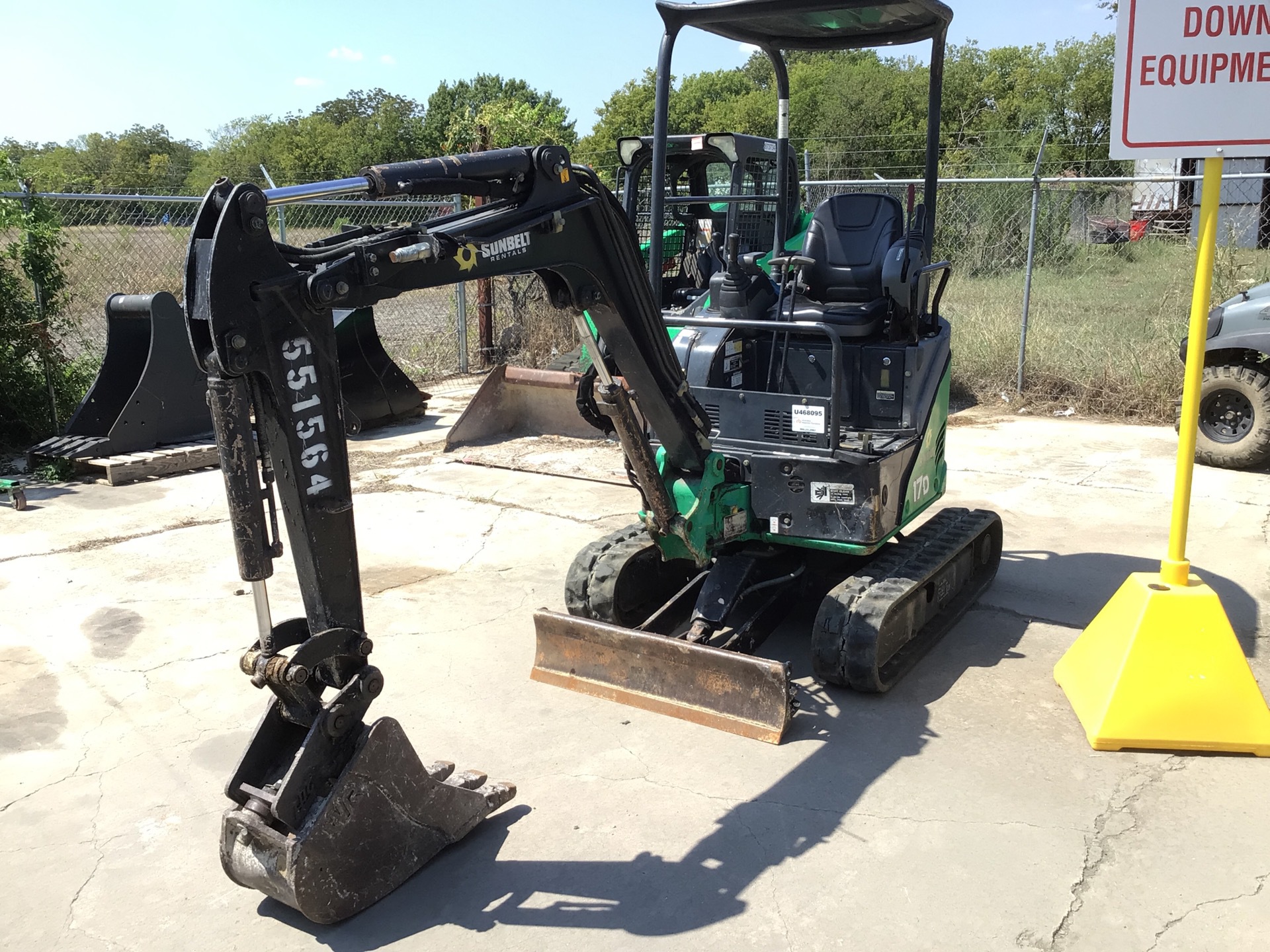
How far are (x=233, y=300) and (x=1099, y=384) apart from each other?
10327 mm

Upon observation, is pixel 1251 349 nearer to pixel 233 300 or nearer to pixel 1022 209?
pixel 233 300

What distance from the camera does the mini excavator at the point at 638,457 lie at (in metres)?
3.24

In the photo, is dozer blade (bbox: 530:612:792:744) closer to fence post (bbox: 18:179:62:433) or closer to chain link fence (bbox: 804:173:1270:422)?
chain link fence (bbox: 804:173:1270:422)

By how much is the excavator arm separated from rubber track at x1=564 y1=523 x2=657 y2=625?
1636 millimetres

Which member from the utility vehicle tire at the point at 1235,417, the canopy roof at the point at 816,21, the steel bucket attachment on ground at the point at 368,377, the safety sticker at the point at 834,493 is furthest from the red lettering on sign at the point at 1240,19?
the steel bucket attachment on ground at the point at 368,377

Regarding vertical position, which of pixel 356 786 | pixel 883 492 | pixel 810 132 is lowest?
pixel 356 786

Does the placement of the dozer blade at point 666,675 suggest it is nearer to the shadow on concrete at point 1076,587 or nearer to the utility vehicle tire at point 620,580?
the utility vehicle tire at point 620,580

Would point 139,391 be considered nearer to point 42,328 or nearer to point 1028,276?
point 42,328

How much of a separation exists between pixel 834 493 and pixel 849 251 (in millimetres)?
1610

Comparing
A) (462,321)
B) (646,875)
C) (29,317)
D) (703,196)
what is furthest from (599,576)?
(462,321)

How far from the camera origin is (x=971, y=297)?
1614 cm

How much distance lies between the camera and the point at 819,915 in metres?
3.42

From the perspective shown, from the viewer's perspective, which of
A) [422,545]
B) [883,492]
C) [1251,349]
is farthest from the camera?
[1251,349]

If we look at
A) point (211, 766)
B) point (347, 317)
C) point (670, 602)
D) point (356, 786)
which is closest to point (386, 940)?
point (356, 786)
